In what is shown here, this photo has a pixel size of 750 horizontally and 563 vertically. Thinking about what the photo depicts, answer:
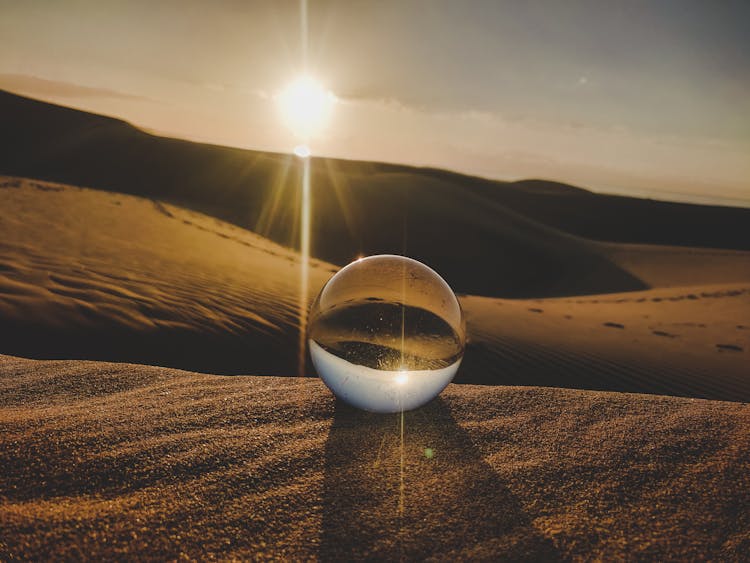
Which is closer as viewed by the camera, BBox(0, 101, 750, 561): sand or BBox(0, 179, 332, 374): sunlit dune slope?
BBox(0, 101, 750, 561): sand

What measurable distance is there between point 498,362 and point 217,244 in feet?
23.7

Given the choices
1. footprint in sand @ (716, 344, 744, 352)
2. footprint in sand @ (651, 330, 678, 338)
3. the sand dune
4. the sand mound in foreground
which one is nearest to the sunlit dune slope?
the sand dune

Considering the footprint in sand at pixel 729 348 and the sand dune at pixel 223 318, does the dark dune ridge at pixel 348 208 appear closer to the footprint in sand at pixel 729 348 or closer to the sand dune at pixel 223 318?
the sand dune at pixel 223 318

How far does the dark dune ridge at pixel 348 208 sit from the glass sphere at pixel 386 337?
11.9 meters

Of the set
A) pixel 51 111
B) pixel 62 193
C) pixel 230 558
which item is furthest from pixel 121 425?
pixel 51 111

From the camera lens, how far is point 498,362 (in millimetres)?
5066

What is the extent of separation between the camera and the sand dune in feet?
13.8

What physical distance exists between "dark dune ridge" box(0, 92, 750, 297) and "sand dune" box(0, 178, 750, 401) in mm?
5896

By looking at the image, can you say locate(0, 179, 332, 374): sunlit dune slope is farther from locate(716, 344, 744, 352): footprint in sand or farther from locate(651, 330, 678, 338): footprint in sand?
locate(716, 344, 744, 352): footprint in sand

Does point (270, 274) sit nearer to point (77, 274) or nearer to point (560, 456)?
point (77, 274)

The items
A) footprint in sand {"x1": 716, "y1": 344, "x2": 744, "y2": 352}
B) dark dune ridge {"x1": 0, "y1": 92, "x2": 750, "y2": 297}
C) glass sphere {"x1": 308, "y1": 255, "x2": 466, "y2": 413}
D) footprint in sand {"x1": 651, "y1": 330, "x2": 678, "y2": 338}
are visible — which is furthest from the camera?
dark dune ridge {"x1": 0, "y1": 92, "x2": 750, "y2": 297}

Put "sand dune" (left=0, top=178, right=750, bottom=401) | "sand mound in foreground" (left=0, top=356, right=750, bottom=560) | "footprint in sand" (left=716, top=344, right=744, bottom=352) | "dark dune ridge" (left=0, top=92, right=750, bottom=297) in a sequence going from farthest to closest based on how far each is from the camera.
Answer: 1. "dark dune ridge" (left=0, top=92, right=750, bottom=297)
2. "footprint in sand" (left=716, top=344, right=744, bottom=352)
3. "sand dune" (left=0, top=178, right=750, bottom=401)
4. "sand mound in foreground" (left=0, top=356, right=750, bottom=560)

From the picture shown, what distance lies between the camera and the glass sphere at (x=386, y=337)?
2465mm

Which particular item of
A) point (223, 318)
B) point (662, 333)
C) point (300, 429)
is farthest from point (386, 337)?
point (662, 333)
